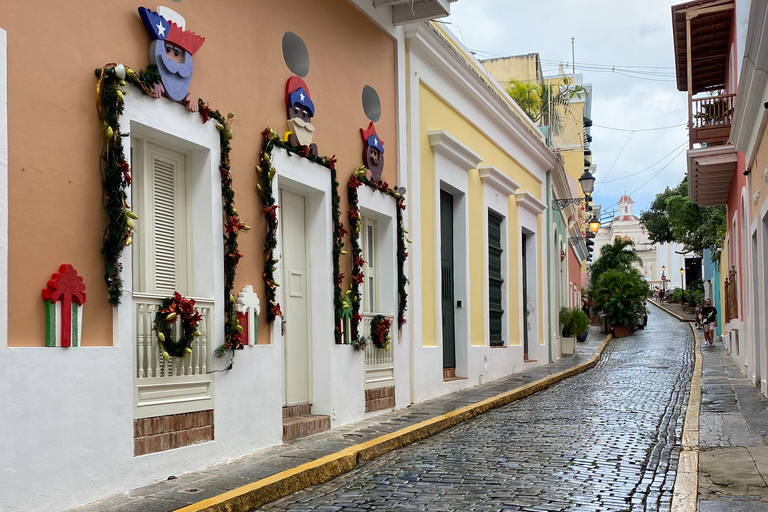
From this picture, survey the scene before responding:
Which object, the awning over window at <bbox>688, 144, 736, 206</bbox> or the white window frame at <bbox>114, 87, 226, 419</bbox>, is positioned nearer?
the white window frame at <bbox>114, 87, 226, 419</bbox>

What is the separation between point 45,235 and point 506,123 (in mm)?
12388

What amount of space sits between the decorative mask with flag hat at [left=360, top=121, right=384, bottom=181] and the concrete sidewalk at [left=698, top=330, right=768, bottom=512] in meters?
4.94

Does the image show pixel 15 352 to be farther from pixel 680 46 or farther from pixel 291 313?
pixel 680 46

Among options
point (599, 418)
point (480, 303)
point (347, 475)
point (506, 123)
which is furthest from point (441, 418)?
point (506, 123)

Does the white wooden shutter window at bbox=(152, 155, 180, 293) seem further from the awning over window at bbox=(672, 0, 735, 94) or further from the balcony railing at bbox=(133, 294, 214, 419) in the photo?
the awning over window at bbox=(672, 0, 735, 94)

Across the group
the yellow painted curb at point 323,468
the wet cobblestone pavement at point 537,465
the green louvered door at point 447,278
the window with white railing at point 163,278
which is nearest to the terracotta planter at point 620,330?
the wet cobblestone pavement at point 537,465

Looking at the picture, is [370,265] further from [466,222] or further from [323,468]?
[323,468]

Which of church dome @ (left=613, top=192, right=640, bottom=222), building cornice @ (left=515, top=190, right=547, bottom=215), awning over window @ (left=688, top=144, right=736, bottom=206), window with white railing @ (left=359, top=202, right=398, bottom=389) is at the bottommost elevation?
window with white railing @ (left=359, top=202, right=398, bottom=389)

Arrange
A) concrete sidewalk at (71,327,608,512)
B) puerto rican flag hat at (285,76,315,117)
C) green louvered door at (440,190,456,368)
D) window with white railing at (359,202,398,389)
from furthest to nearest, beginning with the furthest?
1. green louvered door at (440,190,456,368)
2. window with white railing at (359,202,398,389)
3. puerto rican flag hat at (285,76,315,117)
4. concrete sidewalk at (71,327,608,512)

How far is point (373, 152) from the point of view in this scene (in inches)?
407

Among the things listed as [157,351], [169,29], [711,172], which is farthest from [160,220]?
[711,172]

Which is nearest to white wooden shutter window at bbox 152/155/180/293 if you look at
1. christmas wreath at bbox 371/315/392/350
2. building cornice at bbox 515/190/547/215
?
christmas wreath at bbox 371/315/392/350

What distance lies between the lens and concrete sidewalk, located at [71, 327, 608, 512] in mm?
5598

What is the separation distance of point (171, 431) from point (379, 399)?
415cm
